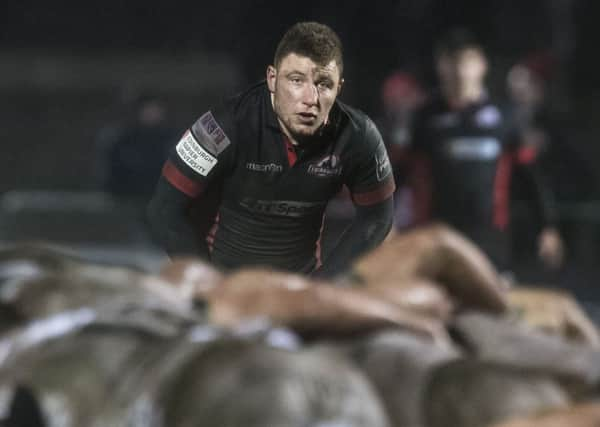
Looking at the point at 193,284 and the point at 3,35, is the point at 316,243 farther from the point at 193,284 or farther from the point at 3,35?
the point at 3,35

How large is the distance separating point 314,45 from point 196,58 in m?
10.9

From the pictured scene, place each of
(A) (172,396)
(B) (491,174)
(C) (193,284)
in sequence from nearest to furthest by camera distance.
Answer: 1. (A) (172,396)
2. (C) (193,284)
3. (B) (491,174)

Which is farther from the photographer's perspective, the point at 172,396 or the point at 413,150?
the point at 413,150

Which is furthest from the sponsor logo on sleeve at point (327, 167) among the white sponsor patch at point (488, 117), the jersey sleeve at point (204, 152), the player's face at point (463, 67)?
the white sponsor patch at point (488, 117)

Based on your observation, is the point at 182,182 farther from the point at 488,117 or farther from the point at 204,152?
the point at 488,117

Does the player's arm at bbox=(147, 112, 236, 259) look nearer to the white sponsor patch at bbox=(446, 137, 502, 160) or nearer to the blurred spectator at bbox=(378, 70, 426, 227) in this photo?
the blurred spectator at bbox=(378, 70, 426, 227)

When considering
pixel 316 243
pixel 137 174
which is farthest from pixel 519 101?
pixel 316 243

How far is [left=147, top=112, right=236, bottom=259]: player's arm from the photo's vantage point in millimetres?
3629

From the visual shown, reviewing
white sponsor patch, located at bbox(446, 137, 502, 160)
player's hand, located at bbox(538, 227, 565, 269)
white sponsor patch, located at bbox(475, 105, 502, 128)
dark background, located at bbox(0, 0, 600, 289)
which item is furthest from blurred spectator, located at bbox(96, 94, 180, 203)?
player's hand, located at bbox(538, 227, 565, 269)

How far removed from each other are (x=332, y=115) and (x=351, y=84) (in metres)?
4.95

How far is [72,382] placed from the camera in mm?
2412

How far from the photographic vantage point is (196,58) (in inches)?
557

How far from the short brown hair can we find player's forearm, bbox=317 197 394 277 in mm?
495

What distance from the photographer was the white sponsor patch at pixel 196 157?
363cm
